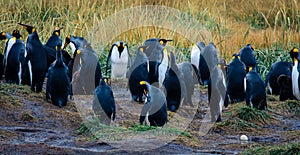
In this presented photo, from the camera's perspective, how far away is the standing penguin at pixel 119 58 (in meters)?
12.2

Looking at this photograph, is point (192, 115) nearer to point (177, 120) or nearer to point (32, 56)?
point (177, 120)

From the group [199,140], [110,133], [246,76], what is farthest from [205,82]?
[110,133]

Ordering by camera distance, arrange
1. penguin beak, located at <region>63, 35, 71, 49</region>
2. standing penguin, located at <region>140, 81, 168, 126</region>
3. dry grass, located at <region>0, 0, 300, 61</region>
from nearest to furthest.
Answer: standing penguin, located at <region>140, 81, 168, 126</region>, penguin beak, located at <region>63, 35, 71, 49</region>, dry grass, located at <region>0, 0, 300, 61</region>

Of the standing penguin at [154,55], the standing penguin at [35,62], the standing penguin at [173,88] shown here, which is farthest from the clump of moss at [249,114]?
the standing penguin at [35,62]

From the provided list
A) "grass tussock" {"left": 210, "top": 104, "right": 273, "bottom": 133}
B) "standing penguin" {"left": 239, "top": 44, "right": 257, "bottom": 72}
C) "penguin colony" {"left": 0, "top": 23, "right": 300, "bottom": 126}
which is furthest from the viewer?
"standing penguin" {"left": 239, "top": 44, "right": 257, "bottom": 72}

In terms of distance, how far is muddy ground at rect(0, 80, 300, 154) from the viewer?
671cm

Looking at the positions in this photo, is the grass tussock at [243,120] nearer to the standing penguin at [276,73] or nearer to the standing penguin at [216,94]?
the standing penguin at [216,94]

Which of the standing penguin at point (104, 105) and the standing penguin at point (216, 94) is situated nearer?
the standing penguin at point (104, 105)

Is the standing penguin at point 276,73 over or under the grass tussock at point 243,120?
over

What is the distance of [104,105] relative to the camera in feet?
25.8

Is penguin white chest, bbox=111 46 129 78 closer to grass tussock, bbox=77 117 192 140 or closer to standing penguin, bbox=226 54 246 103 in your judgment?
standing penguin, bbox=226 54 246 103

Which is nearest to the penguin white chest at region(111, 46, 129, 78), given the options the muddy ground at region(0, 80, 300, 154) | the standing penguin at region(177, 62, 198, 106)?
the muddy ground at region(0, 80, 300, 154)

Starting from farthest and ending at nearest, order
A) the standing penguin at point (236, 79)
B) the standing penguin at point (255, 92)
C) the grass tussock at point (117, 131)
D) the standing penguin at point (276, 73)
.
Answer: the standing penguin at point (276, 73)
the standing penguin at point (236, 79)
the standing penguin at point (255, 92)
the grass tussock at point (117, 131)

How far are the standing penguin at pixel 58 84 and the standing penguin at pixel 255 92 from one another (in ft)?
9.20
